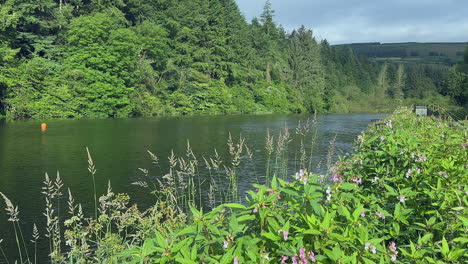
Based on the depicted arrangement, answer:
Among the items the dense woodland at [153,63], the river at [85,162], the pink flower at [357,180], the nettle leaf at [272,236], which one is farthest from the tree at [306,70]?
the nettle leaf at [272,236]

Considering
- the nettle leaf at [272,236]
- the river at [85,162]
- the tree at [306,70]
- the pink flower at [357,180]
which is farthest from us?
the tree at [306,70]

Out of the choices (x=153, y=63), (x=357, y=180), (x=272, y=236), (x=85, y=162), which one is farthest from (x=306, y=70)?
(x=272, y=236)

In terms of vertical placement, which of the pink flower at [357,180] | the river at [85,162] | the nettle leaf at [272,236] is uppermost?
the nettle leaf at [272,236]

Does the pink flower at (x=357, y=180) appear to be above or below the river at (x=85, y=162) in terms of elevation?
above

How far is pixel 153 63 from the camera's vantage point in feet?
243

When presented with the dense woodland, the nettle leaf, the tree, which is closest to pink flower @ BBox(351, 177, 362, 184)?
the nettle leaf

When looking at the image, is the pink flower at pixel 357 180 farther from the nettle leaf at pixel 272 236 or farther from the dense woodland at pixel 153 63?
the dense woodland at pixel 153 63

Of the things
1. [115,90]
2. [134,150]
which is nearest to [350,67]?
[115,90]

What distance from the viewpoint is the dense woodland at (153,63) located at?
5388 centimetres

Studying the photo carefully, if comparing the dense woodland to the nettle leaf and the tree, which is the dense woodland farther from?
the nettle leaf

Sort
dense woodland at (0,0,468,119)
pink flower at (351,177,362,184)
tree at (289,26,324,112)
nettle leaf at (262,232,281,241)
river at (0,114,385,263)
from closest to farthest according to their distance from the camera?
nettle leaf at (262,232,281,241) → pink flower at (351,177,362,184) → river at (0,114,385,263) → dense woodland at (0,0,468,119) → tree at (289,26,324,112)

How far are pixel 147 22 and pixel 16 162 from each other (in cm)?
5647

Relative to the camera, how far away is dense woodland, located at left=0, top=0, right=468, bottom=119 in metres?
53.9

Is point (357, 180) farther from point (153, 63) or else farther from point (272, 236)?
point (153, 63)
